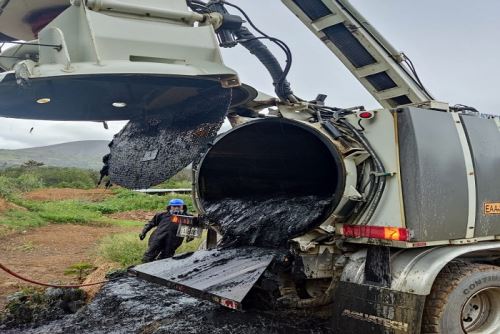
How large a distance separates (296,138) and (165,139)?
1.25m

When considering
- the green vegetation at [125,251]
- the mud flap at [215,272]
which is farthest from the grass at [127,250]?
the mud flap at [215,272]

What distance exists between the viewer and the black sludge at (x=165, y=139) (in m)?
3.45

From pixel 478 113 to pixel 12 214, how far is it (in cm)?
1270

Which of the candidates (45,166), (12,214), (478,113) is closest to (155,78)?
(478,113)

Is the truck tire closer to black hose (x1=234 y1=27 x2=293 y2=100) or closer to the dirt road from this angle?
black hose (x1=234 y1=27 x2=293 y2=100)

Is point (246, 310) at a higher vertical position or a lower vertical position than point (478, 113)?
lower

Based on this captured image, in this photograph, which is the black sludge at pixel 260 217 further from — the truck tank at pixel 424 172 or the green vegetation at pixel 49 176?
the green vegetation at pixel 49 176

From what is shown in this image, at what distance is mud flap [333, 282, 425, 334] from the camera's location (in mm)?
3062

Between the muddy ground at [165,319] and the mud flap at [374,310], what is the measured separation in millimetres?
740

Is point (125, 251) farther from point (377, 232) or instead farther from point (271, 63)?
point (377, 232)

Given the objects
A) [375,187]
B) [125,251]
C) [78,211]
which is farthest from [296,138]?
[78,211]

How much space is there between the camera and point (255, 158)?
479cm

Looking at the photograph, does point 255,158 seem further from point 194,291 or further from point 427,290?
point 427,290

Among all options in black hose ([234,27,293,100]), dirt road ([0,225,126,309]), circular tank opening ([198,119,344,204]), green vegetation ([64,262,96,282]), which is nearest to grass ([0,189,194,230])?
dirt road ([0,225,126,309])
